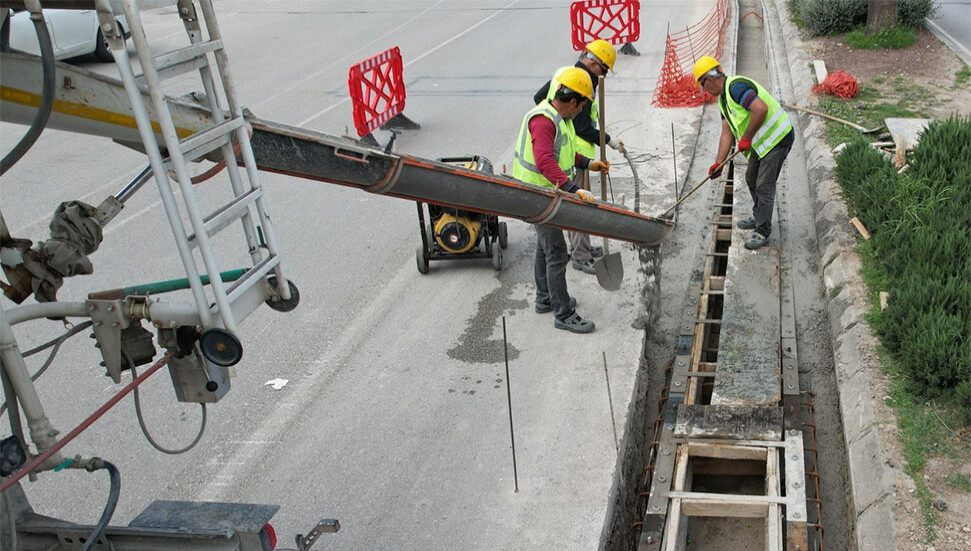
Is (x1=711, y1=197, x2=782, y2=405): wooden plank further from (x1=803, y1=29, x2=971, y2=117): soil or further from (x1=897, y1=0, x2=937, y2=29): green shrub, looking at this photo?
(x1=897, y1=0, x2=937, y2=29): green shrub

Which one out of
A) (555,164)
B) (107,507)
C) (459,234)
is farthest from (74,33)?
(107,507)

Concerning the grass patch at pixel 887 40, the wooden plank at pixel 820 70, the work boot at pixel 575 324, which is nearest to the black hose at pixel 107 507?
the work boot at pixel 575 324

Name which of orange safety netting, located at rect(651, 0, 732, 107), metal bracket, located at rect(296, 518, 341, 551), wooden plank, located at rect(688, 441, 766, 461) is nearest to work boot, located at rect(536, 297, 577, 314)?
wooden plank, located at rect(688, 441, 766, 461)

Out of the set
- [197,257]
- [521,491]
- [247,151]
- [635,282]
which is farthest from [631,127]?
[247,151]

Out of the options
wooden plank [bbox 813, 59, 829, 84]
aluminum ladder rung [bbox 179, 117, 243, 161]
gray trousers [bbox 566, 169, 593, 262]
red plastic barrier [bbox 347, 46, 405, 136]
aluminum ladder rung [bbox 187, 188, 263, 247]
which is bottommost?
wooden plank [bbox 813, 59, 829, 84]

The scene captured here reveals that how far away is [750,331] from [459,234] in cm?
273

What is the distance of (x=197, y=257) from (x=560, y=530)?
5.10 metres

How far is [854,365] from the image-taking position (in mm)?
5938

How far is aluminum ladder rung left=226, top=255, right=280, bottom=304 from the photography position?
3285 mm

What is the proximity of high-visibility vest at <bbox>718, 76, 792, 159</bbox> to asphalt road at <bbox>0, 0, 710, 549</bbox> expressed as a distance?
1863 millimetres

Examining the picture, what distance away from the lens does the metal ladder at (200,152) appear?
2.86 metres

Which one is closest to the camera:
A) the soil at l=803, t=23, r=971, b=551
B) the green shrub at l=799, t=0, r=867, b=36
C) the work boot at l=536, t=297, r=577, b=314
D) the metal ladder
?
the metal ladder

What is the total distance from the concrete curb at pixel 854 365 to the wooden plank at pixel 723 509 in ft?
1.71

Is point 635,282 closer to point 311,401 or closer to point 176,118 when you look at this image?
point 311,401
